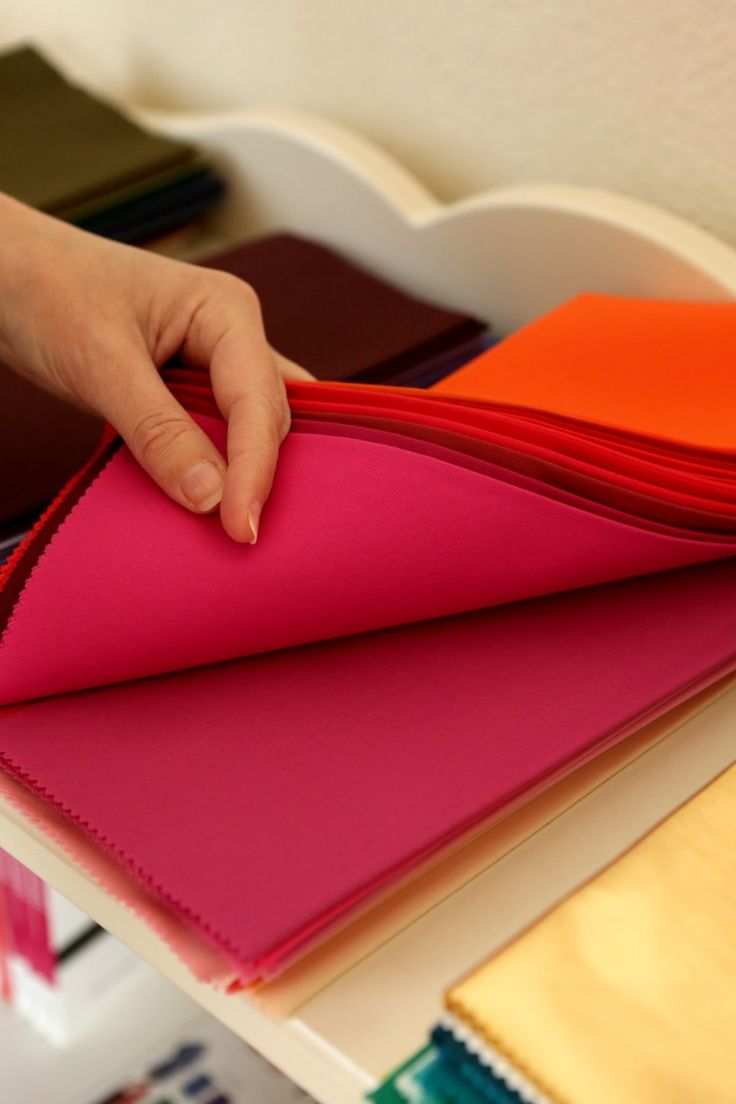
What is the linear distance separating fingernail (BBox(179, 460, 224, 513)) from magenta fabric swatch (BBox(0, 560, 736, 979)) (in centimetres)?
8

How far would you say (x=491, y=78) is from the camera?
975 mm

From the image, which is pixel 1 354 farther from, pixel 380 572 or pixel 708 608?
pixel 708 608

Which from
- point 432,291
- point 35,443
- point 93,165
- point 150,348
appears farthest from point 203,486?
point 93,165

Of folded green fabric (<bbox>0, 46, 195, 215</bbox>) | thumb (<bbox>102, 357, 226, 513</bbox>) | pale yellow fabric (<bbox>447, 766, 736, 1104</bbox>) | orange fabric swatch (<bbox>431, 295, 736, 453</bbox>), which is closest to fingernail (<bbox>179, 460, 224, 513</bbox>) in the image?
thumb (<bbox>102, 357, 226, 513</bbox>)

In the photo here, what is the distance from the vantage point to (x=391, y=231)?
1036 mm

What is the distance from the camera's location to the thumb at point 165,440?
59 centimetres

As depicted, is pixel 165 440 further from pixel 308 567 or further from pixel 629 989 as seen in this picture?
pixel 629 989

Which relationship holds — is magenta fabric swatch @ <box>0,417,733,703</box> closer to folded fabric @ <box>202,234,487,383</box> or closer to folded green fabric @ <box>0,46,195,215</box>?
folded fabric @ <box>202,234,487,383</box>

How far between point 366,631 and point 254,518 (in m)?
0.09

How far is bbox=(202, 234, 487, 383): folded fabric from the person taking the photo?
903 mm

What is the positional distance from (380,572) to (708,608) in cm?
18

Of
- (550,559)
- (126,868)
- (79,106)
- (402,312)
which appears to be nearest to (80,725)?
(126,868)

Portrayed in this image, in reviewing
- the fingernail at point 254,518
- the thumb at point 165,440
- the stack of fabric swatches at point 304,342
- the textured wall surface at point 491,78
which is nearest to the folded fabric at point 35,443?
the stack of fabric swatches at point 304,342

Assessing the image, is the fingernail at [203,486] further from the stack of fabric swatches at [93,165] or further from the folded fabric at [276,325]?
the stack of fabric swatches at [93,165]
